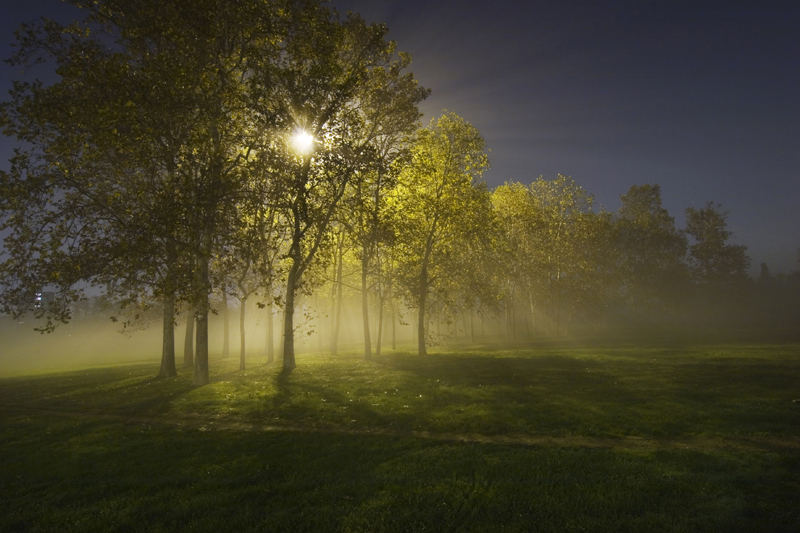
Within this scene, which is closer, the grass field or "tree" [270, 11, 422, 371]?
the grass field

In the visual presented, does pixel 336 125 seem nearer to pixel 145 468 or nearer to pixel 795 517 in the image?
pixel 145 468

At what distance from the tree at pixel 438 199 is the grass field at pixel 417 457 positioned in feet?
56.3

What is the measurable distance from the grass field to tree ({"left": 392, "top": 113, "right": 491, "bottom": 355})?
56.3ft

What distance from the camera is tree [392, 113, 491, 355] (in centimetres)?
3756

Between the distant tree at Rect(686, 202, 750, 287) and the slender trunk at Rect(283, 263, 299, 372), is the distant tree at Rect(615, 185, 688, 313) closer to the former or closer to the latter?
the distant tree at Rect(686, 202, 750, 287)

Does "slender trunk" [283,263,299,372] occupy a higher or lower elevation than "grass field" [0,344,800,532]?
higher

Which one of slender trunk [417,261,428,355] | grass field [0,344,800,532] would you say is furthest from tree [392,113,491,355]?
grass field [0,344,800,532]

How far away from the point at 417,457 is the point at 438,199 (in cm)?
2872

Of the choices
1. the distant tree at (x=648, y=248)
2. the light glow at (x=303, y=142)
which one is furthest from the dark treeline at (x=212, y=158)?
the distant tree at (x=648, y=248)

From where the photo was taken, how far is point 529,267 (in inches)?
2287

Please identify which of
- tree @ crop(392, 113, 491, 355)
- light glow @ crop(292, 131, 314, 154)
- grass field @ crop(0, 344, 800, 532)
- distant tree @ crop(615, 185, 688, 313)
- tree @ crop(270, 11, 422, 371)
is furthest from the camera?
distant tree @ crop(615, 185, 688, 313)

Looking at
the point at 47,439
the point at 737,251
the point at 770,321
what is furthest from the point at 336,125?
the point at 770,321

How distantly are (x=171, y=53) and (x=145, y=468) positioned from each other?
19059 mm

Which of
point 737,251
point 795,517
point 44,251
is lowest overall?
point 795,517
